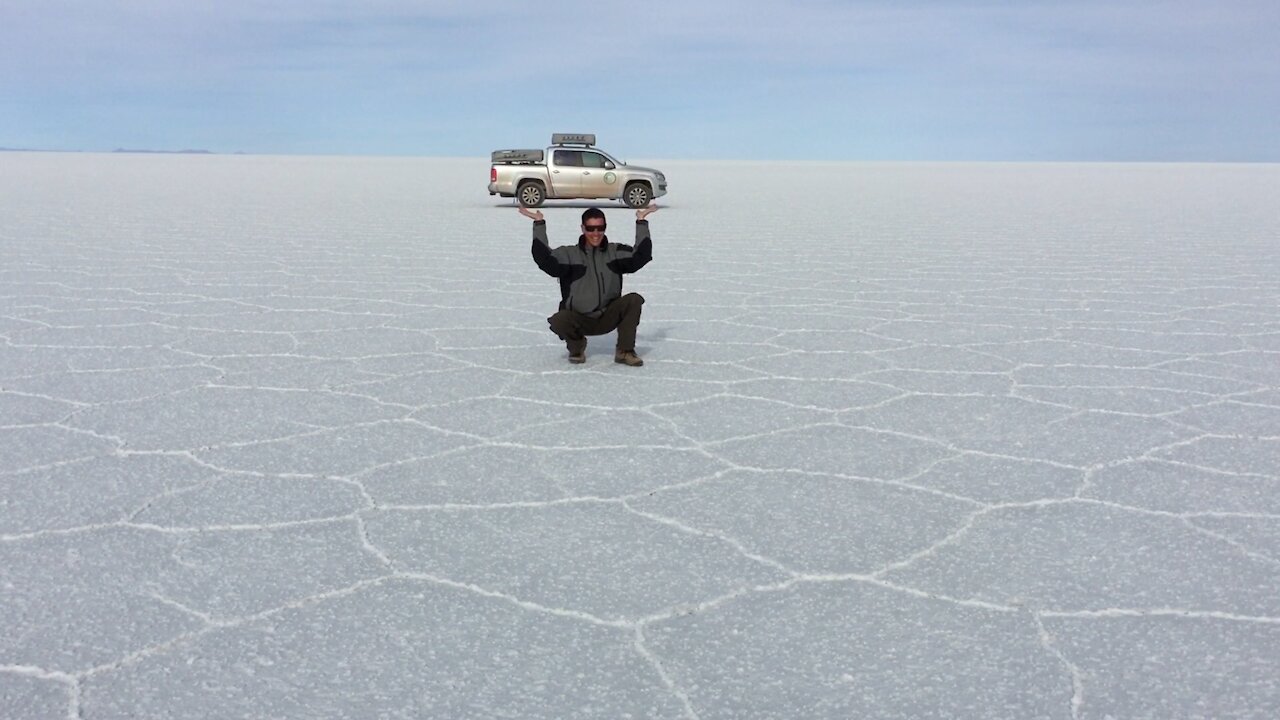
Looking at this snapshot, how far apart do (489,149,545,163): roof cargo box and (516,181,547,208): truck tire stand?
0.42 metres

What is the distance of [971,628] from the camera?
9.05ft

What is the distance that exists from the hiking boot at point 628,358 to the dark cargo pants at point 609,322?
0.07 feet

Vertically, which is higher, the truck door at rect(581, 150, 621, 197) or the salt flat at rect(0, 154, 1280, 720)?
the truck door at rect(581, 150, 621, 197)

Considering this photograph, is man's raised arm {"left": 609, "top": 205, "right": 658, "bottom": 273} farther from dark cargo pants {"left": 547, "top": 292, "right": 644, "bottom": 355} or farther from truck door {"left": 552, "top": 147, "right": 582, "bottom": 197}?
truck door {"left": 552, "top": 147, "right": 582, "bottom": 197}

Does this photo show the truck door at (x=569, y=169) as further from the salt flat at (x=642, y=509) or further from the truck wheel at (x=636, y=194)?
the salt flat at (x=642, y=509)

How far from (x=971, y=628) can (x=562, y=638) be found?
103 cm

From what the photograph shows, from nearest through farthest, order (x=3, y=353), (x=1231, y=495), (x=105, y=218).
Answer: (x=1231, y=495)
(x=3, y=353)
(x=105, y=218)

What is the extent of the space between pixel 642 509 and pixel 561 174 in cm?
1691

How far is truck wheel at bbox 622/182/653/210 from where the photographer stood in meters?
20.2

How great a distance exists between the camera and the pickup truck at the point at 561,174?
1991cm

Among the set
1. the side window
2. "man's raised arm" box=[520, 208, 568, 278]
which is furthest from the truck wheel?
"man's raised arm" box=[520, 208, 568, 278]

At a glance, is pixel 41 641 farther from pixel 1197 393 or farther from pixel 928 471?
pixel 1197 393

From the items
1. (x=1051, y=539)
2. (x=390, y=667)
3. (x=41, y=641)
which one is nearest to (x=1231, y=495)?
(x=1051, y=539)

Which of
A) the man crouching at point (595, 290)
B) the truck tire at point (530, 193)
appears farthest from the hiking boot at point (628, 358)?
the truck tire at point (530, 193)
